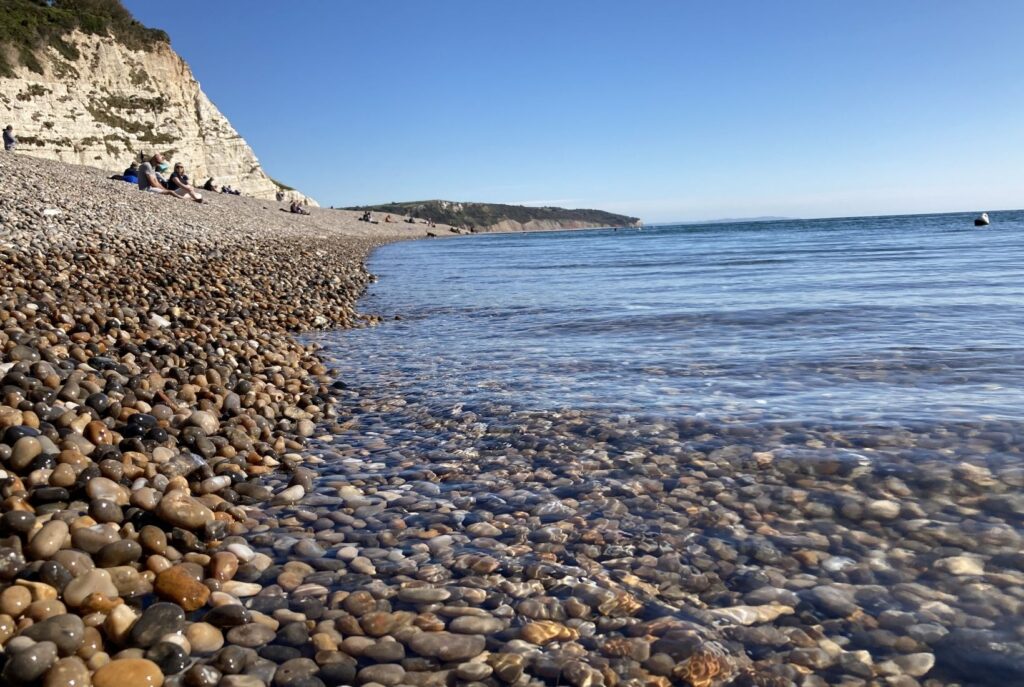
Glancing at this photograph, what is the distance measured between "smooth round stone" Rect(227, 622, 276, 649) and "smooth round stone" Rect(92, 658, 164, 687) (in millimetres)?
325

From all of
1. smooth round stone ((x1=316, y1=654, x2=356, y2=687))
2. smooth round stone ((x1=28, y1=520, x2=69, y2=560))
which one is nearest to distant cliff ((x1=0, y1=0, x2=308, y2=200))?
smooth round stone ((x1=28, y1=520, x2=69, y2=560))

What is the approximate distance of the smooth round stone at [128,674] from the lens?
2398 millimetres

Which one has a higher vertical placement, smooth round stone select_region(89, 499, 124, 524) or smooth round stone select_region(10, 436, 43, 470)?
smooth round stone select_region(10, 436, 43, 470)

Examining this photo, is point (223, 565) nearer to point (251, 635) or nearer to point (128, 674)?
point (251, 635)

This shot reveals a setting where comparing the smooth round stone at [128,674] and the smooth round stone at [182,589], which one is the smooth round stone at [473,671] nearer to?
the smooth round stone at [128,674]

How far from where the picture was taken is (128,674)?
244 centimetres

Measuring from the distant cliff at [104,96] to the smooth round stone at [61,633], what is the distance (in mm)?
42982

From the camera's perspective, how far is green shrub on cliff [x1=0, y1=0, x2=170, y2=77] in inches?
1626

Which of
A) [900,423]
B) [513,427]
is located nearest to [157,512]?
[513,427]

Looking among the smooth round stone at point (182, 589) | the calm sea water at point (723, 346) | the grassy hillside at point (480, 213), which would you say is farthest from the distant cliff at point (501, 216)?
the smooth round stone at point (182, 589)

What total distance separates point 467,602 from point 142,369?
393 cm

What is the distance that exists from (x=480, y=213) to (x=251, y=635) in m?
150

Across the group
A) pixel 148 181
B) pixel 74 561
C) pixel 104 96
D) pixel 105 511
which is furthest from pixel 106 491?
pixel 104 96

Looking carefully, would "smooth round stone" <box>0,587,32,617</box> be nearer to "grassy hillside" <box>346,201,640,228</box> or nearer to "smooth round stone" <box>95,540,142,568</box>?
"smooth round stone" <box>95,540,142,568</box>
